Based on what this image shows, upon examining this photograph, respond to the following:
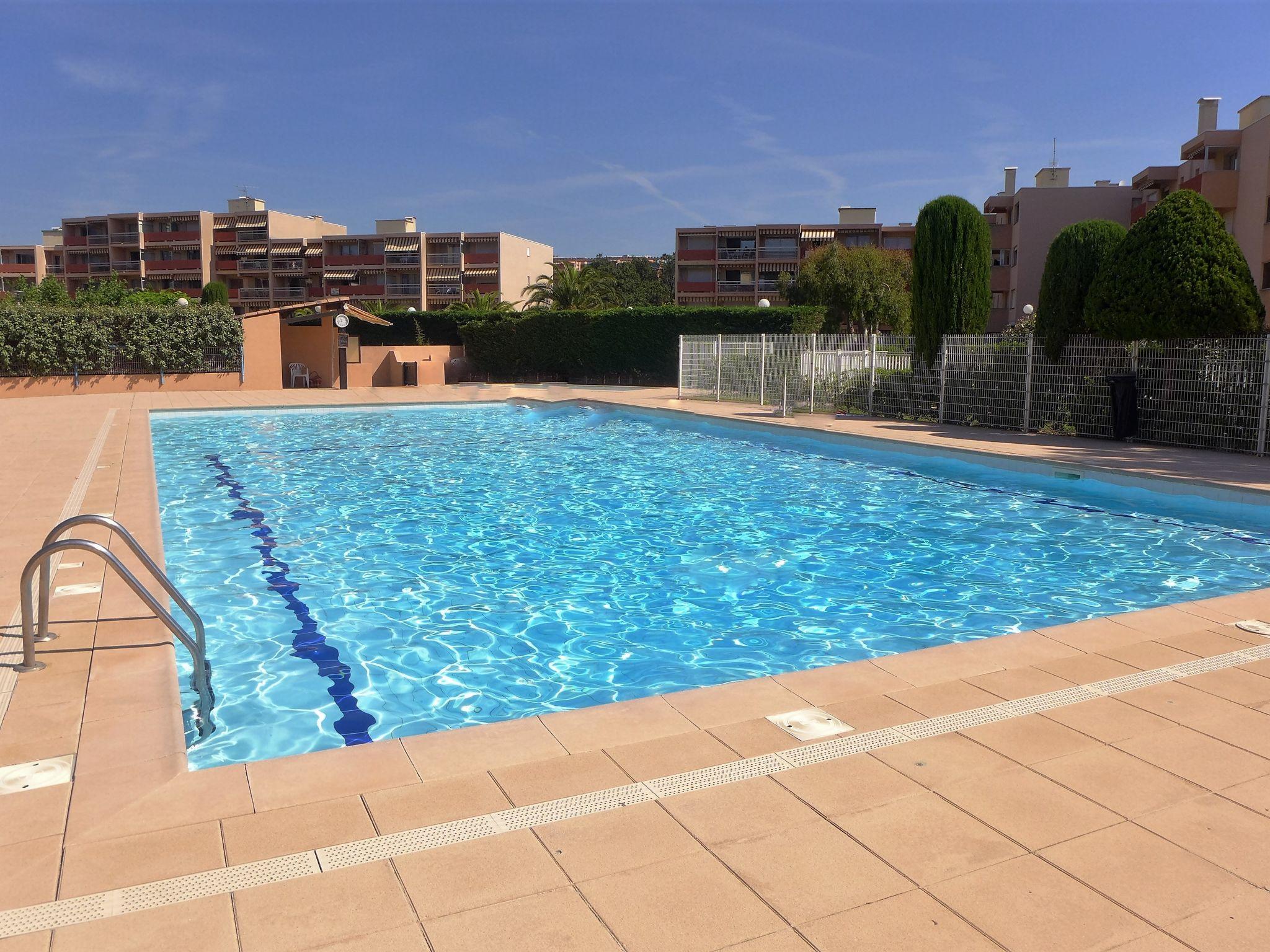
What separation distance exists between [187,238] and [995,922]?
76.0m

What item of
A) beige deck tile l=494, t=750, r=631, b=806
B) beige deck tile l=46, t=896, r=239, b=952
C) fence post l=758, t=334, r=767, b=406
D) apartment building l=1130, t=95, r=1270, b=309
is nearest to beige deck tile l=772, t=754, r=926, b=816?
beige deck tile l=494, t=750, r=631, b=806

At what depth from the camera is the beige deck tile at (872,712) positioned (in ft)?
11.6

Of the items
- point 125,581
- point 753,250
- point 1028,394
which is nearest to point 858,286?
point 753,250

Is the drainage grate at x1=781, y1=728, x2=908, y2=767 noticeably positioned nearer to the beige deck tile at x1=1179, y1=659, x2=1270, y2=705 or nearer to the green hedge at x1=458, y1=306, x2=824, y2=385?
the beige deck tile at x1=1179, y1=659, x2=1270, y2=705

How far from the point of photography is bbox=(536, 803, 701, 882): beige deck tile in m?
2.54

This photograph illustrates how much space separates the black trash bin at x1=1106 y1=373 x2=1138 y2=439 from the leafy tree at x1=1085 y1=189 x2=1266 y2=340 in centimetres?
65

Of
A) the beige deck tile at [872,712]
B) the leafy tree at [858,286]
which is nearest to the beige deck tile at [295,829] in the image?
the beige deck tile at [872,712]

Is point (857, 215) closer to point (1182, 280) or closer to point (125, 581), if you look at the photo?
point (1182, 280)

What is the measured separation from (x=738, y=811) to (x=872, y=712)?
1038mm

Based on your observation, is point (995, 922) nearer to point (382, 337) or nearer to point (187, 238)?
point (382, 337)

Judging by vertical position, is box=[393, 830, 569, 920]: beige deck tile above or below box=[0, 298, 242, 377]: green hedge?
below

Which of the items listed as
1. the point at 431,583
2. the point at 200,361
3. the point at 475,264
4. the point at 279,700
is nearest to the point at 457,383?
the point at 200,361

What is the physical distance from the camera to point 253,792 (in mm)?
3010

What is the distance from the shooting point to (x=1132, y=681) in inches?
157
